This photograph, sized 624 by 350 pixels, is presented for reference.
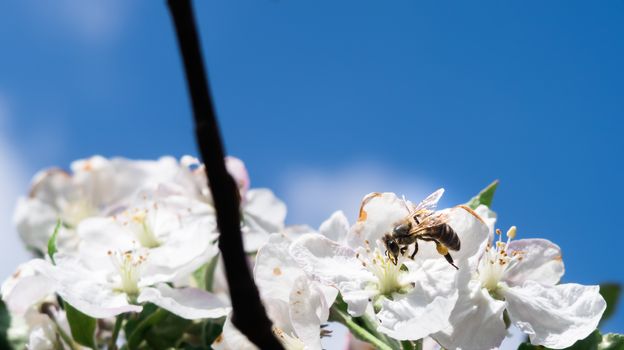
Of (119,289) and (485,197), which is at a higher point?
(485,197)

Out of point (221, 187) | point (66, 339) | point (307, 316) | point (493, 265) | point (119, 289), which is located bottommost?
point (66, 339)

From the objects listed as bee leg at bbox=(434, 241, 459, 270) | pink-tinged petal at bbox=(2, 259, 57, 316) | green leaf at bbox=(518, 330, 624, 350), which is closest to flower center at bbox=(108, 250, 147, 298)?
pink-tinged petal at bbox=(2, 259, 57, 316)

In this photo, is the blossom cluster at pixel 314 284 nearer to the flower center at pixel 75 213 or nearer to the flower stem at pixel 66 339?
the flower stem at pixel 66 339

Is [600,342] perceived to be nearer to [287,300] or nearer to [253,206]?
[287,300]

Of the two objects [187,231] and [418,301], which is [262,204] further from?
[418,301]

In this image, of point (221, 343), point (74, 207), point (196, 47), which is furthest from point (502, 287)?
point (74, 207)

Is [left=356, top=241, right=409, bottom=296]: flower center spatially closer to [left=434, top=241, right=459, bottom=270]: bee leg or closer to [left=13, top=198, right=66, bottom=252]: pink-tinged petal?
[left=434, top=241, right=459, bottom=270]: bee leg

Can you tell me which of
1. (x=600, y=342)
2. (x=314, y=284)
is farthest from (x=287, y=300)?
(x=600, y=342)
